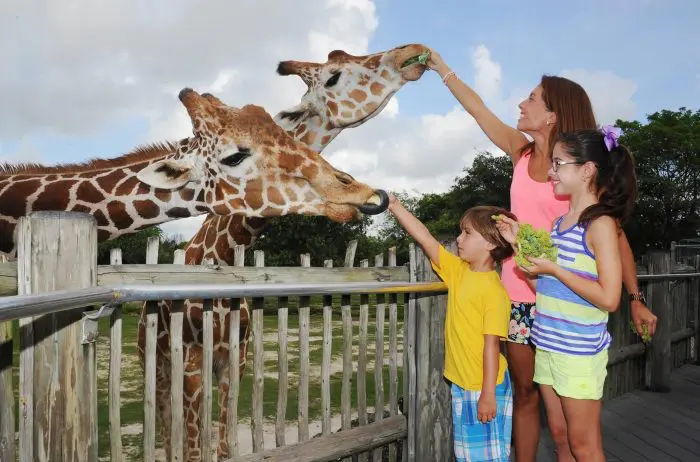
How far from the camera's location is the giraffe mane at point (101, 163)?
3.78m

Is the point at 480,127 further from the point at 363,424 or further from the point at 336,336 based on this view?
the point at 336,336

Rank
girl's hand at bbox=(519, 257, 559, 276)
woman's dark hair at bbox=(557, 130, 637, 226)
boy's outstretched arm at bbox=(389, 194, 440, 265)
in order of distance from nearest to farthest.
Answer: girl's hand at bbox=(519, 257, 559, 276) → woman's dark hair at bbox=(557, 130, 637, 226) → boy's outstretched arm at bbox=(389, 194, 440, 265)

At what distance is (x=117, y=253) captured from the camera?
2.25 m

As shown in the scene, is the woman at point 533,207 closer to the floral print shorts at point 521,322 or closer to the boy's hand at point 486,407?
the floral print shorts at point 521,322

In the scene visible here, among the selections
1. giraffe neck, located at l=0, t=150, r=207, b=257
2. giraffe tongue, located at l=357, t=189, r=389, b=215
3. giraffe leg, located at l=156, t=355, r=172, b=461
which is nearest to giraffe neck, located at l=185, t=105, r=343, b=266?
giraffe neck, located at l=0, t=150, r=207, b=257

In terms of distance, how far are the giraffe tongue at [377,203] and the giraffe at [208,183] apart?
118mm

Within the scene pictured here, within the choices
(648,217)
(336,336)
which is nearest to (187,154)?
(336,336)

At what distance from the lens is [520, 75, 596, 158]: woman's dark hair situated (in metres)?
2.56

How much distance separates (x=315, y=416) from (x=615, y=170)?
5.04 metres

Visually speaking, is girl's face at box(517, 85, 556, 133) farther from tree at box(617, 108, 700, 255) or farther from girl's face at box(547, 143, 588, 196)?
tree at box(617, 108, 700, 255)

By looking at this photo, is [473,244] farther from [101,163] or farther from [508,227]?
[101,163]

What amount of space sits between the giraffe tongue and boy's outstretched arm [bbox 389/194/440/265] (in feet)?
0.28

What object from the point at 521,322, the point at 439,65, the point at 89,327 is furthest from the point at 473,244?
the point at 89,327

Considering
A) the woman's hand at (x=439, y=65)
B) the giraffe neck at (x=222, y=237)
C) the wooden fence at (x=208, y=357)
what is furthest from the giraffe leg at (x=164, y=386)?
the woman's hand at (x=439, y=65)
